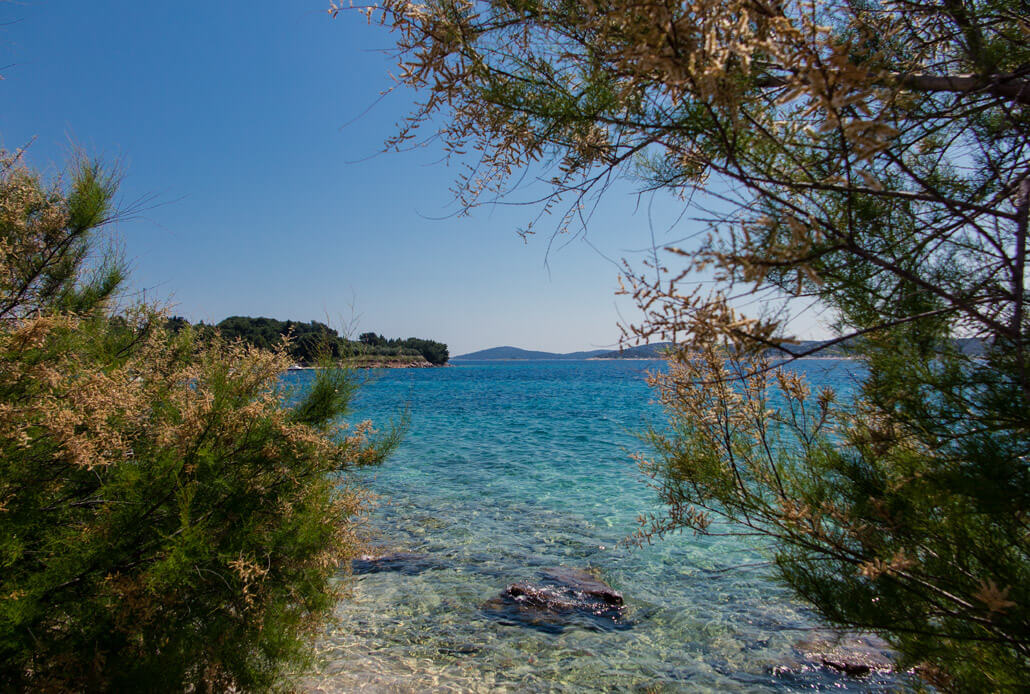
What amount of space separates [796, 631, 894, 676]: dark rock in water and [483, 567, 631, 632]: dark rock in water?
1.69 metres

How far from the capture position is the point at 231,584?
112 inches

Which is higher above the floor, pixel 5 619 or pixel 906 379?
pixel 906 379

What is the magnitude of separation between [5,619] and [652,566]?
6.44m

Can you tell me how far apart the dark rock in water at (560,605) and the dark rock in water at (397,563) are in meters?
1.44

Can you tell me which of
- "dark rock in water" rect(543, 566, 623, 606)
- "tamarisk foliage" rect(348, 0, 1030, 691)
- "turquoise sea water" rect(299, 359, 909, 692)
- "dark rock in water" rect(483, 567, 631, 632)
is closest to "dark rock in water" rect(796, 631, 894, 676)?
"turquoise sea water" rect(299, 359, 909, 692)

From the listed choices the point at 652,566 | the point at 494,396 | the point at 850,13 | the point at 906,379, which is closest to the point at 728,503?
the point at 906,379

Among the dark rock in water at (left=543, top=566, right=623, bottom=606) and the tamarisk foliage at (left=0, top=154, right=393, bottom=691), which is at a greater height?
the tamarisk foliage at (left=0, top=154, right=393, bottom=691)

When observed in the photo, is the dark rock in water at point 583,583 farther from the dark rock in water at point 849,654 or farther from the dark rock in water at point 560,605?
the dark rock in water at point 849,654

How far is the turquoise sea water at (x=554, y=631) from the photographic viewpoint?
4.43m

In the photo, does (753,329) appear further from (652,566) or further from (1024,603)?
(652,566)

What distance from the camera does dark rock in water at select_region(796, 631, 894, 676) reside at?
15.0 ft

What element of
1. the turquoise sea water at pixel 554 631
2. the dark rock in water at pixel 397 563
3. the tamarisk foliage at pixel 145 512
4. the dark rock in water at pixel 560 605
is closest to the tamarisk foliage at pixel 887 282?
the turquoise sea water at pixel 554 631

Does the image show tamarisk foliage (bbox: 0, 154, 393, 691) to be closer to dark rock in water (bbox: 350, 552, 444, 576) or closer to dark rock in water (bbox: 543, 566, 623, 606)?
dark rock in water (bbox: 543, 566, 623, 606)

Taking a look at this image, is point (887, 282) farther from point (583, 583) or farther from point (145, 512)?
point (583, 583)
